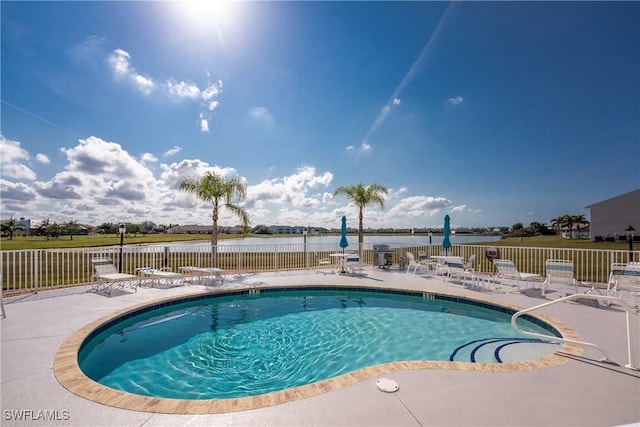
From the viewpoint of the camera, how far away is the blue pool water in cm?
363

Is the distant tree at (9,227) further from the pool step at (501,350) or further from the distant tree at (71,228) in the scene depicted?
the pool step at (501,350)

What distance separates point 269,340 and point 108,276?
4780mm

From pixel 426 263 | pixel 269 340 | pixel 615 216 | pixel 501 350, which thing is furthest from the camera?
pixel 615 216

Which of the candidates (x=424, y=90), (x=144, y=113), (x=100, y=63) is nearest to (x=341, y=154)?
(x=424, y=90)

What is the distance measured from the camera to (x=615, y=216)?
2838 cm

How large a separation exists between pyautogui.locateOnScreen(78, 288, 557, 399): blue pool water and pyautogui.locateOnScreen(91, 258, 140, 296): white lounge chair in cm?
154

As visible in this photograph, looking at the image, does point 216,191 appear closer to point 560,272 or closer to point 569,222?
point 560,272

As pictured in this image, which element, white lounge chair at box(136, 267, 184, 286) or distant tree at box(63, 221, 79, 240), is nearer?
white lounge chair at box(136, 267, 184, 286)

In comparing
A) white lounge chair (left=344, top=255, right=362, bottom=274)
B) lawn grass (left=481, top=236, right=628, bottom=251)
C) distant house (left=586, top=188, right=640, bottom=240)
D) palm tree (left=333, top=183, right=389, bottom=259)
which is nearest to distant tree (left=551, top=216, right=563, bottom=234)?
lawn grass (left=481, top=236, right=628, bottom=251)

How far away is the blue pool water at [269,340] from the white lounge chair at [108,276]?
1544 mm

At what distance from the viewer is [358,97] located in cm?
1076

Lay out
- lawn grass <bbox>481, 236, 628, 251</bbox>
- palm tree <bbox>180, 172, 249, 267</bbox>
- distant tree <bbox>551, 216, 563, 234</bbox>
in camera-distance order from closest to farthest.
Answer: palm tree <bbox>180, 172, 249, 267</bbox> → lawn grass <bbox>481, 236, 628, 251</bbox> → distant tree <bbox>551, 216, 563, 234</bbox>

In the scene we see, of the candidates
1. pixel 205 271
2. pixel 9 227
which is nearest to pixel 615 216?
pixel 205 271

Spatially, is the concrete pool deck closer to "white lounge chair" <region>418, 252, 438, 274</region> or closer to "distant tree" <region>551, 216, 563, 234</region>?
"white lounge chair" <region>418, 252, 438, 274</region>
